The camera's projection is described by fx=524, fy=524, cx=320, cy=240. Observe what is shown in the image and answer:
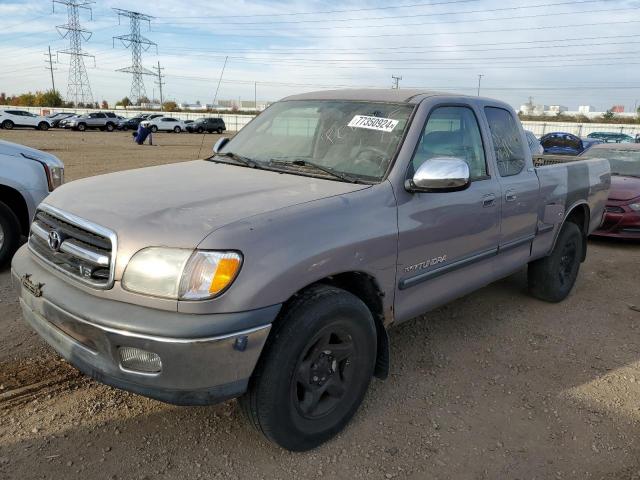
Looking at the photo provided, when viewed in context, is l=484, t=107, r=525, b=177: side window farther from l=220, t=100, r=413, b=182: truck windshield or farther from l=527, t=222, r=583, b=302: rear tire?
l=527, t=222, r=583, b=302: rear tire

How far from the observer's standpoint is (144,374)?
225cm

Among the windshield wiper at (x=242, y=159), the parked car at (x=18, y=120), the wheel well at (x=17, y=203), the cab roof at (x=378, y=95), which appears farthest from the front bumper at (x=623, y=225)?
the parked car at (x=18, y=120)

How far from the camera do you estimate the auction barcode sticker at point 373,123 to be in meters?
3.32

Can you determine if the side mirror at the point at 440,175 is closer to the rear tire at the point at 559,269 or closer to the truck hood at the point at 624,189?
the rear tire at the point at 559,269

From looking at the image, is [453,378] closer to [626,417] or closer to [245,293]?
[626,417]

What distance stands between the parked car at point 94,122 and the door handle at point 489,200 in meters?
44.0

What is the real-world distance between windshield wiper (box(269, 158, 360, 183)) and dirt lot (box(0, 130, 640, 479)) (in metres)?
1.37

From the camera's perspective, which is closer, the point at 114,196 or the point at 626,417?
the point at 114,196

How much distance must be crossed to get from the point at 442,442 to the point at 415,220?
125cm

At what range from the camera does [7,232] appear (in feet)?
17.1

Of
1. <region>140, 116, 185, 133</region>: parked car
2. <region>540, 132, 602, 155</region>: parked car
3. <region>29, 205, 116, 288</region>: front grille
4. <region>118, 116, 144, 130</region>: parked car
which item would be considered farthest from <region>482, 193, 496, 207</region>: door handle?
<region>118, 116, 144, 130</region>: parked car

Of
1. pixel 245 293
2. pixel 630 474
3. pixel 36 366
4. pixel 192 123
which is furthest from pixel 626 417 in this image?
pixel 192 123

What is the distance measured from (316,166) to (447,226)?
91 centimetres

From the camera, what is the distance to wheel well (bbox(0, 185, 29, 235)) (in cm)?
532
